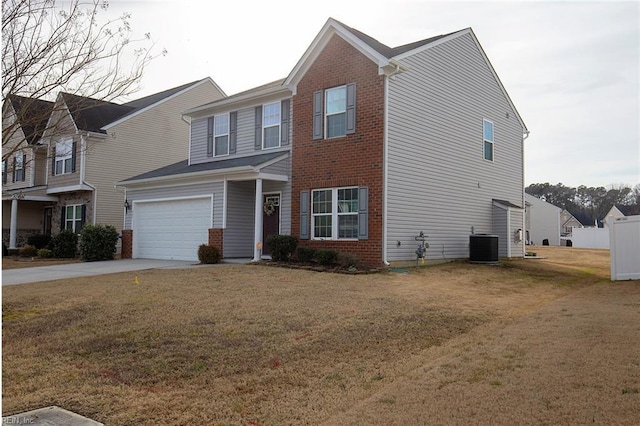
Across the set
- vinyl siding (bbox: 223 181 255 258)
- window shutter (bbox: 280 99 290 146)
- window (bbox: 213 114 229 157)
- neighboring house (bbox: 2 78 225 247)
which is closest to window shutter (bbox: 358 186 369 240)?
window shutter (bbox: 280 99 290 146)

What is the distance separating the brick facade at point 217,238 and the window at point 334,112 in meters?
4.36

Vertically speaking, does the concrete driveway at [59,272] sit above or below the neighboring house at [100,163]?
below

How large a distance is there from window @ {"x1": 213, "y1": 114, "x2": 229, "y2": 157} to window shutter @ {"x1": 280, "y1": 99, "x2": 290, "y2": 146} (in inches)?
120

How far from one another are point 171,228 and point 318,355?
46.4 ft

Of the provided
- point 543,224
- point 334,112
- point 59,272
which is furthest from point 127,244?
point 543,224

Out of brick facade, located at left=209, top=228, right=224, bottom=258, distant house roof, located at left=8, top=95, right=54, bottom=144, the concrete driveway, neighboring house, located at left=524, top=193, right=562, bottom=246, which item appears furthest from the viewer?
neighboring house, located at left=524, top=193, right=562, bottom=246

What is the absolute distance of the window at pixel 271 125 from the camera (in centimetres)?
1731

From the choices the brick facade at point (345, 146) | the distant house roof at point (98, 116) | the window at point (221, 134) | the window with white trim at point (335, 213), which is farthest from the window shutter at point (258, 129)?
the distant house roof at point (98, 116)

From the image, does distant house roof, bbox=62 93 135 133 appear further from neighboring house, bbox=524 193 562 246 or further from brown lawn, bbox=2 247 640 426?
neighboring house, bbox=524 193 562 246

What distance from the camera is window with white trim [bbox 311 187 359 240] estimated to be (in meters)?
14.7

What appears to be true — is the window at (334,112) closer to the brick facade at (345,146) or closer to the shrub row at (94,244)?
the brick facade at (345,146)

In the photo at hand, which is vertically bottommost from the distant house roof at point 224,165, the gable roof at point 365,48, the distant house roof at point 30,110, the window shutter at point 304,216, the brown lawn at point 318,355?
the brown lawn at point 318,355

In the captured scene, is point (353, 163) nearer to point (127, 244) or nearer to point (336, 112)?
point (336, 112)

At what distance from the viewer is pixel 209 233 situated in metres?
16.9
